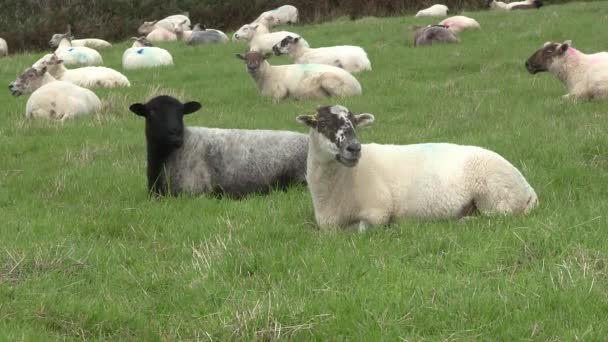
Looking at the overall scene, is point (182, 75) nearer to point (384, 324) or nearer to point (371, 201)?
point (371, 201)

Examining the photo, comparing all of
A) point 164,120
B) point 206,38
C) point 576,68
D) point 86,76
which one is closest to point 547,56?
point 576,68

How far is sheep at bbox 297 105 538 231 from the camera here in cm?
668

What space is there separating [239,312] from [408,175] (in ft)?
9.00

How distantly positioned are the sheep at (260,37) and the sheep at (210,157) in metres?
13.8

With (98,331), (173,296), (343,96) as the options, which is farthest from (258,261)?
(343,96)

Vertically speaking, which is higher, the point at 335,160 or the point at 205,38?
the point at 335,160

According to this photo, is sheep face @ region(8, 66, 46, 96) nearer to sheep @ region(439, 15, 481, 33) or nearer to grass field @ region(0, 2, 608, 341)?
grass field @ region(0, 2, 608, 341)

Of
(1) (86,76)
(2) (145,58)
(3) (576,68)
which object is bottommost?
(2) (145,58)

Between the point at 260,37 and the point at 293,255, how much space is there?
65.1ft

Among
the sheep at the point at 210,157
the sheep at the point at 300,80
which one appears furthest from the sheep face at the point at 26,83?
the sheep at the point at 210,157

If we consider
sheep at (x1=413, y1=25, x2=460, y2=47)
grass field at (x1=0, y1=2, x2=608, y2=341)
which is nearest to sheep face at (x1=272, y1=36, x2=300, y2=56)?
sheep at (x1=413, y1=25, x2=460, y2=47)

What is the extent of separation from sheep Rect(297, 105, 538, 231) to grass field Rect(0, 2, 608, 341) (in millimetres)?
262

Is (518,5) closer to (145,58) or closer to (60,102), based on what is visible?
(145,58)

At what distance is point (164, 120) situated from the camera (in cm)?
872
